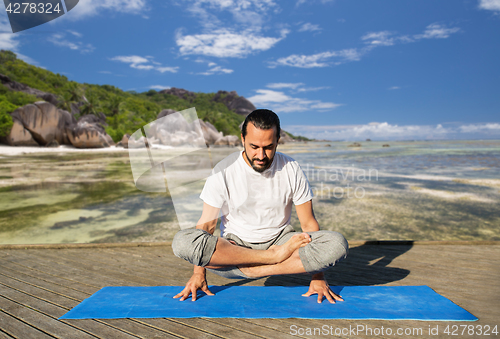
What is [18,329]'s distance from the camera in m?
1.92

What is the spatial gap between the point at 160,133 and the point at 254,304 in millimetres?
1602

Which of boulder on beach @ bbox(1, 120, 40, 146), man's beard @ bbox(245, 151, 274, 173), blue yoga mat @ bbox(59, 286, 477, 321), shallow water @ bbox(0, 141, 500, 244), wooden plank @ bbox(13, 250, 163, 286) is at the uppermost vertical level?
boulder on beach @ bbox(1, 120, 40, 146)

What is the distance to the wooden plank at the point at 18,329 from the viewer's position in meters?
1.86

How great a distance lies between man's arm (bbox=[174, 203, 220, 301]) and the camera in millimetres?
2201

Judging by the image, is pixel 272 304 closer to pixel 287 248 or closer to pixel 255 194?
pixel 287 248

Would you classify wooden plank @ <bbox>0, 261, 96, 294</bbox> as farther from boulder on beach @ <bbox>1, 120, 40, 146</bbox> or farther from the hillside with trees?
the hillside with trees

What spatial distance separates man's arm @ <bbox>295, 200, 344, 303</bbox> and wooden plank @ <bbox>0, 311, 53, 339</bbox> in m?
1.83

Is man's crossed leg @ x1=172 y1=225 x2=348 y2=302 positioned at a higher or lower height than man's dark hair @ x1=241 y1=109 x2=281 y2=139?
lower

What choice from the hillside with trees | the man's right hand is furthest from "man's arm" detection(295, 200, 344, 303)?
the hillside with trees

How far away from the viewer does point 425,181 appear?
12523mm

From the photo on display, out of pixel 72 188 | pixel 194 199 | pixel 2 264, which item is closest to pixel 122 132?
pixel 72 188

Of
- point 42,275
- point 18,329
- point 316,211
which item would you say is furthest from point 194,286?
point 316,211

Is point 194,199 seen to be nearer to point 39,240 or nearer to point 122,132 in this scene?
point 39,240

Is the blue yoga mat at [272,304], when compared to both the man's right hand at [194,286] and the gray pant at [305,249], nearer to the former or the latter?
the man's right hand at [194,286]
